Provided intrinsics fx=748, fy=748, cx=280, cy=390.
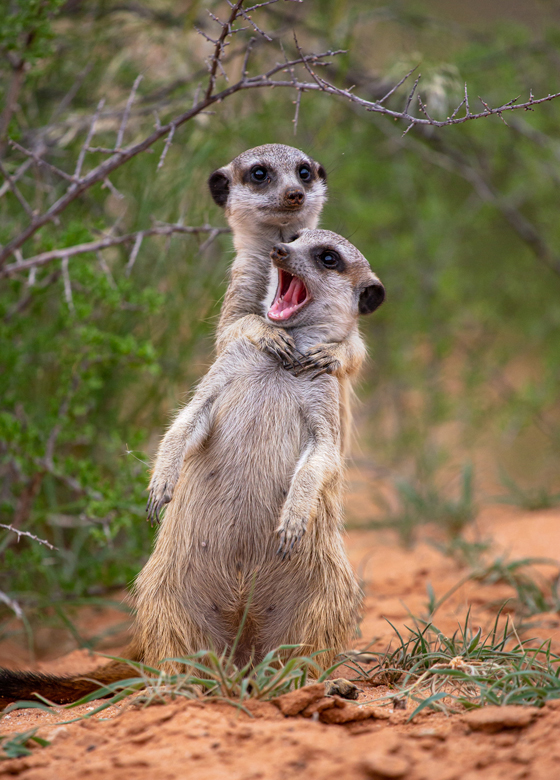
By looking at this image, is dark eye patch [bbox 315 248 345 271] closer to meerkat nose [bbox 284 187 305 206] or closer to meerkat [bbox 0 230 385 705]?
meerkat [bbox 0 230 385 705]

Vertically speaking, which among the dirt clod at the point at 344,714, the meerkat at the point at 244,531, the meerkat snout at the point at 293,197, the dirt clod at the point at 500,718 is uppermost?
the meerkat snout at the point at 293,197

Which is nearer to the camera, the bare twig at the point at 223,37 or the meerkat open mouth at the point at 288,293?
the bare twig at the point at 223,37

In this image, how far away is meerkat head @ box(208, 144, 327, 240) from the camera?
9.73 feet

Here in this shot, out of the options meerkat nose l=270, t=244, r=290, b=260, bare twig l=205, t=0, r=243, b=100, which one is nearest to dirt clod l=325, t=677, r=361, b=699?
meerkat nose l=270, t=244, r=290, b=260

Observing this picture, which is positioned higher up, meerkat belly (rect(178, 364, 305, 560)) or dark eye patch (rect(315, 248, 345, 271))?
dark eye patch (rect(315, 248, 345, 271))

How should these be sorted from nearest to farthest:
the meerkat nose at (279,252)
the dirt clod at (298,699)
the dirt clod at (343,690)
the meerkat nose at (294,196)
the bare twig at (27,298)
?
the dirt clod at (298,699)
the dirt clod at (343,690)
the meerkat nose at (279,252)
the meerkat nose at (294,196)
the bare twig at (27,298)

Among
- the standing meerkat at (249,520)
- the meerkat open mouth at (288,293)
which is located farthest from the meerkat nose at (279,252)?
the meerkat open mouth at (288,293)

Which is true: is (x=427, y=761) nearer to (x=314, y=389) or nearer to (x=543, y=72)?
(x=314, y=389)

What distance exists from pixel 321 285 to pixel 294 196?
47 centimetres

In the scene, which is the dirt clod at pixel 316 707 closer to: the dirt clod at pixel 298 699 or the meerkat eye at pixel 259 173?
the dirt clod at pixel 298 699

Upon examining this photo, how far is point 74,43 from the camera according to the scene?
400cm

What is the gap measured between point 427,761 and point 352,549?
3102 millimetres

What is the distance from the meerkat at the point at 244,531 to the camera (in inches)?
89.8

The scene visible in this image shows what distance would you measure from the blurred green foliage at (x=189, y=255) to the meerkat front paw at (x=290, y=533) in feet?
2.79
